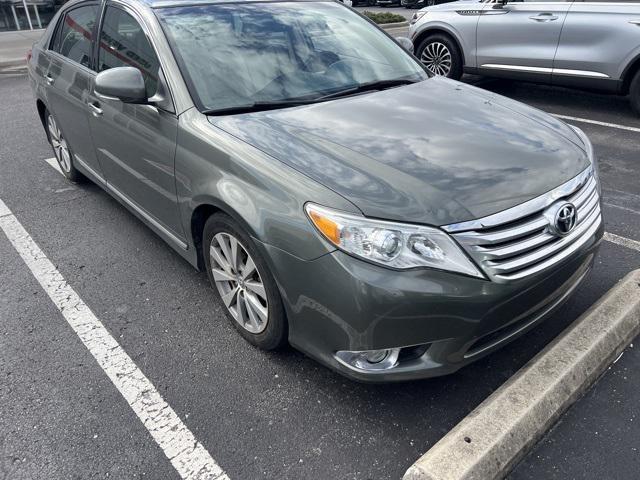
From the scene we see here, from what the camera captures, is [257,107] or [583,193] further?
[257,107]

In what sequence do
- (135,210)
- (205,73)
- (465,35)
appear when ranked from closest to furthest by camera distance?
(205,73)
(135,210)
(465,35)

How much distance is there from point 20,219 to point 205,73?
241 cm

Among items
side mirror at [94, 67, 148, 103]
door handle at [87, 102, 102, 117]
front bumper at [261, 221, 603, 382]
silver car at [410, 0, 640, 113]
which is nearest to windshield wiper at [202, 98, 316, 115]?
side mirror at [94, 67, 148, 103]

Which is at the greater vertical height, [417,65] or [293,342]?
[417,65]

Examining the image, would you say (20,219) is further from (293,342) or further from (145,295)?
(293,342)

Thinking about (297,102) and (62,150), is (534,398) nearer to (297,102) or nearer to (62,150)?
(297,102)

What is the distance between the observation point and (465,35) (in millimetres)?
7172

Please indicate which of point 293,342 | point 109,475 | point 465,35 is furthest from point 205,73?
point 465,35

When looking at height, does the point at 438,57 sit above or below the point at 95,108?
below

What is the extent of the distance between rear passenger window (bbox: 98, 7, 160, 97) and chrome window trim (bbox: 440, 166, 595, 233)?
1862 mm

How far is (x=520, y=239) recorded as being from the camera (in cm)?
215

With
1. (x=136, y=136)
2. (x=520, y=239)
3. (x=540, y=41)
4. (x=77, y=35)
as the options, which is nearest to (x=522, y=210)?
(x=520, y=239)

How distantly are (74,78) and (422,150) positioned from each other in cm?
283

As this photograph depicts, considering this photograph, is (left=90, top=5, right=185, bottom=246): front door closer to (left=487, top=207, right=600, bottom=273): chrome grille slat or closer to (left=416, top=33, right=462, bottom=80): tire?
(left=487, top=207, right=600, bottom=273): chrome grille slat
